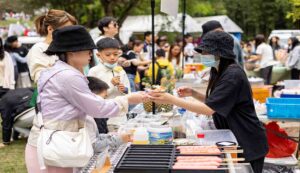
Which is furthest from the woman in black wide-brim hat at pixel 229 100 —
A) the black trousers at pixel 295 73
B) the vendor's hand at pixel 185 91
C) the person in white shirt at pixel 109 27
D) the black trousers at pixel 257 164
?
the black trousers at pixel 295 73

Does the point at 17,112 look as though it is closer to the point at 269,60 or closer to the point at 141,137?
the point at 141,137

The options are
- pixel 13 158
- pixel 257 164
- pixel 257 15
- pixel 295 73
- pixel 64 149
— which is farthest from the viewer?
pixel 257 15

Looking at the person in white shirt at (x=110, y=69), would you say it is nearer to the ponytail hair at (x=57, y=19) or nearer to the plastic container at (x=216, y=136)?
the ponytail hair at (x=57, y=19)

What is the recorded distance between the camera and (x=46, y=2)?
21922 mm

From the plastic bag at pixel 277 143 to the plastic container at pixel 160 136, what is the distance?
262 centimetres

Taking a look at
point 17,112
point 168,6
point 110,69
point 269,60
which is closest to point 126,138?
point 168,6

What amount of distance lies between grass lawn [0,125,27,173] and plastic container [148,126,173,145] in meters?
3.46

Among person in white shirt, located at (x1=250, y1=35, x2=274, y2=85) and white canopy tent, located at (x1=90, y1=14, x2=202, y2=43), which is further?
white canopy tent, located at (x1=90, y1=14, x2=202, y2=43)

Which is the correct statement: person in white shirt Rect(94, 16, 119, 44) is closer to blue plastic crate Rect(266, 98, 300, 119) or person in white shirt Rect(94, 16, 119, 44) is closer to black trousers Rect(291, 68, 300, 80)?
blue plastic crate Rect(266, 98, 300, 119)

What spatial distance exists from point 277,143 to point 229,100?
8.19 ft

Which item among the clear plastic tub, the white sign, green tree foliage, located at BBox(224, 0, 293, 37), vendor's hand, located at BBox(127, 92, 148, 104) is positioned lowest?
green tree foliage, located at BBox(224, 0, 293, 37)

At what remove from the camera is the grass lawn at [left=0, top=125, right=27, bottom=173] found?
6.16 m

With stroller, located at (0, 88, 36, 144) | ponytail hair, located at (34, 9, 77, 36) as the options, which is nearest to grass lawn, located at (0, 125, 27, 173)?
stroller, located at (0, 88, 36, 144)

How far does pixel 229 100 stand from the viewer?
3.19 m
